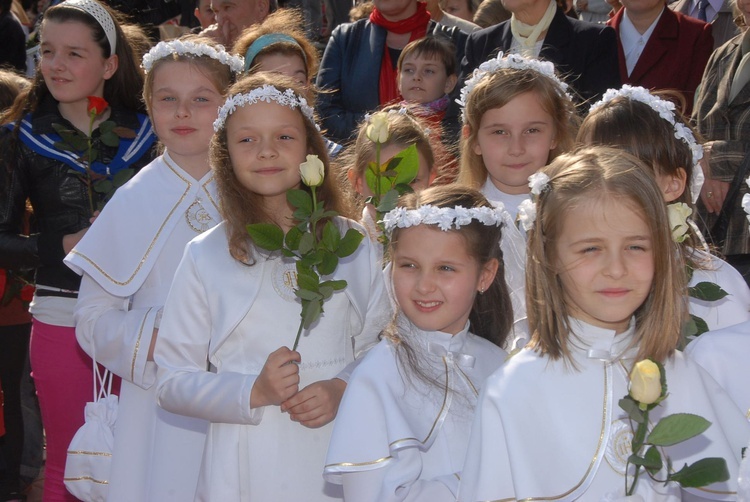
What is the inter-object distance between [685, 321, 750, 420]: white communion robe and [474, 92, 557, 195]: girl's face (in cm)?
128

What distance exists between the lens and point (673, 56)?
234 inches

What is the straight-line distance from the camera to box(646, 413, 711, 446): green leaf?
7.62 feet

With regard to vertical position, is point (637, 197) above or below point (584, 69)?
below

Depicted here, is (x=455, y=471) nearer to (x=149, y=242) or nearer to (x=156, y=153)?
(x=149, y=242)

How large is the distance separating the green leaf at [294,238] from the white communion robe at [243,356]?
1.16 ft

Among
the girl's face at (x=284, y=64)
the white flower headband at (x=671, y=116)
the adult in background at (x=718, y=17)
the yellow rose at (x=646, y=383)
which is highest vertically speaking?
the adult in background at (x=718, y=17)

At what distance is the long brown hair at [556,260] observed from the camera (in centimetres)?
288

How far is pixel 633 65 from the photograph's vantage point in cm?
596

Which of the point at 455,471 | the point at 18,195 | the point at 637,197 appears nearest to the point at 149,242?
the point at 18,195

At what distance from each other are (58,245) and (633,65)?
334 cm

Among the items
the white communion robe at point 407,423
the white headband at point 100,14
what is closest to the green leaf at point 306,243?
the white communion robe at point 407,423

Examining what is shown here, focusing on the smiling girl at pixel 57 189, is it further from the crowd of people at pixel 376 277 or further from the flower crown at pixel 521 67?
the flower crown at pixel 521 67

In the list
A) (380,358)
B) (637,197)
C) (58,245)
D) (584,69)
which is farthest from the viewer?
(584,69)

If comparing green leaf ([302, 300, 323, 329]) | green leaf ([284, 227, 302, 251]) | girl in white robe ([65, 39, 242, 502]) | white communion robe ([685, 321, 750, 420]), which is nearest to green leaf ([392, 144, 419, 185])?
green leaf ([284, 227, 302, 251])
